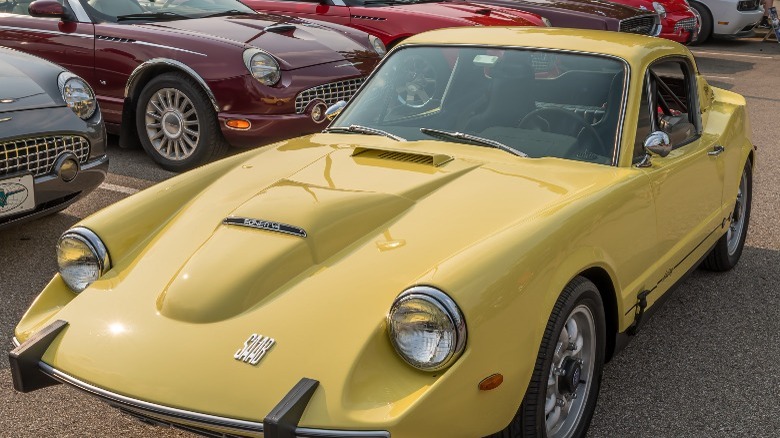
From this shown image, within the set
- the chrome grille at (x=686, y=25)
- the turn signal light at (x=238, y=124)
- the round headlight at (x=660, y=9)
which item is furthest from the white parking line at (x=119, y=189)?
the chrome grille at (x=686, y=25)

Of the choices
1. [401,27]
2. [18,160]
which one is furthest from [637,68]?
[401,27]

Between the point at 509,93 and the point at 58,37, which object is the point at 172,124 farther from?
the point at 509,93

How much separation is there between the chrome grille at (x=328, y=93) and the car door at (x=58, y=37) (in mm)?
1768

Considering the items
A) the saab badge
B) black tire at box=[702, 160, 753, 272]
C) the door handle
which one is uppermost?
the door handle

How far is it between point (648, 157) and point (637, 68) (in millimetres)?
464

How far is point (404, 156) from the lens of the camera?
3947 mm

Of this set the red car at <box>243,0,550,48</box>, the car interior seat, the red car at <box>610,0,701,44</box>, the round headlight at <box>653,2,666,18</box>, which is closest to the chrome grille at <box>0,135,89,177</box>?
the car interior seat

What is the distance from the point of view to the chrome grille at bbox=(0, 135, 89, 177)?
5.14 metres

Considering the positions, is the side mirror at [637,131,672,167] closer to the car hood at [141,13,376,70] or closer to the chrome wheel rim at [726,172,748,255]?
the chrome wheel rim at [726,172,748,255]

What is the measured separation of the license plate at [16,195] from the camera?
16.7 feet

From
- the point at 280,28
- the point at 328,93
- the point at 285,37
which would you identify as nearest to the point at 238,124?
the point at 328,93

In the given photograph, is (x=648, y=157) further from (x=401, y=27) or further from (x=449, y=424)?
(x=401, y=27)

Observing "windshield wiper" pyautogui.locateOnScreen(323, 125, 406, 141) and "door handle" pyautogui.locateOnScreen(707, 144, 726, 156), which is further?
"door handle" pyautogui.locateOnScreen(707, 144, 726, 156)

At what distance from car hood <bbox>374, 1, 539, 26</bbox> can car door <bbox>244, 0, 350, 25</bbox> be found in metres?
0.23
